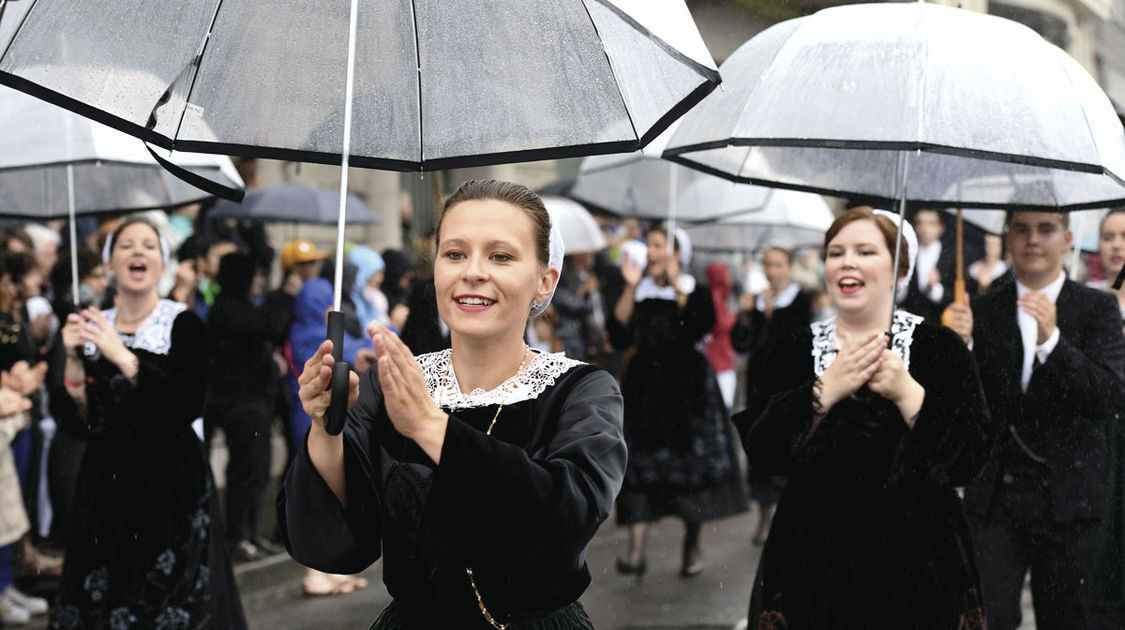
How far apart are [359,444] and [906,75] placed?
2.08m

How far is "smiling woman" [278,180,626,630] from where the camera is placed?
7.71 feet

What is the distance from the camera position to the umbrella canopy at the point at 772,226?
9.08 meters

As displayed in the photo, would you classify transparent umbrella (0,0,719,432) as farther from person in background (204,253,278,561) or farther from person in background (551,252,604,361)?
person in background (551,252,604,361)

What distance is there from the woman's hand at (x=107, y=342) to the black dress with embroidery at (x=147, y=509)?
5 centimetres

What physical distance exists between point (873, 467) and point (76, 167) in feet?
12.4

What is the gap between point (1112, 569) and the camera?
5.07 m

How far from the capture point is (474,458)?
234 centimetres

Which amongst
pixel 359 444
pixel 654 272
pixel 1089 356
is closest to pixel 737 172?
pixel 1089 356

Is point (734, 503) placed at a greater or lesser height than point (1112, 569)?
lesser

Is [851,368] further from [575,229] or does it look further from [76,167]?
[575,229]

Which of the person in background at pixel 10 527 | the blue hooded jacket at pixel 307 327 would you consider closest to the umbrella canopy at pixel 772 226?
the blue hooded jacket at pixel 307 327

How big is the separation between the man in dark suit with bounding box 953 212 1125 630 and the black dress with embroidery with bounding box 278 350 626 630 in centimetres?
272

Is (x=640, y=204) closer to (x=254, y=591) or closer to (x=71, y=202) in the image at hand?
(x=254, y=591)

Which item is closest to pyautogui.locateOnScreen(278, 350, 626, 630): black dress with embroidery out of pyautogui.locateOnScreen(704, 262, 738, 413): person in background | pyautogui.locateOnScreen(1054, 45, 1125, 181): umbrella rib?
pyautogui.locateOnScreen(1054, 45, 1125, 181): umbrella rib
